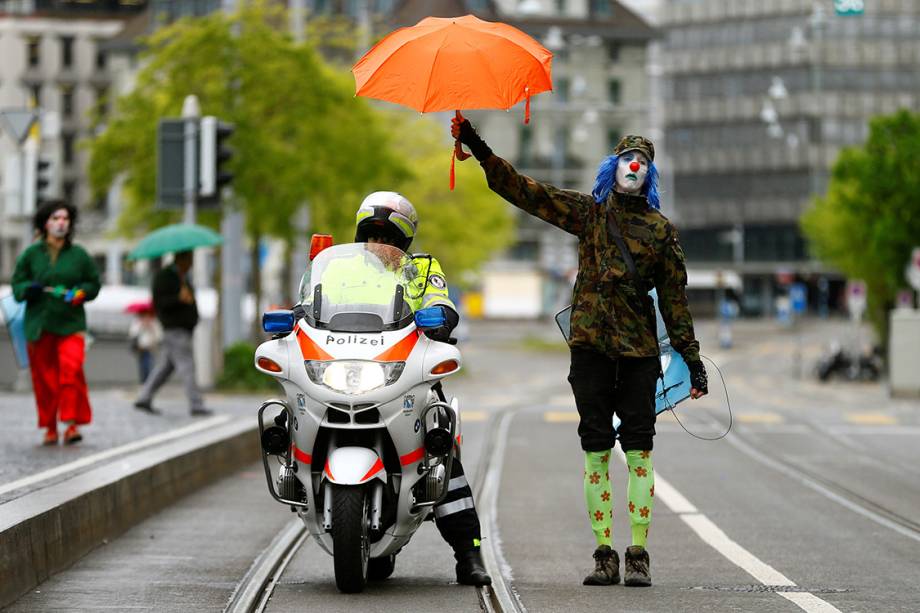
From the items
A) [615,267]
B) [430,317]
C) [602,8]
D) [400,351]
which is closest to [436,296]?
[430,317]

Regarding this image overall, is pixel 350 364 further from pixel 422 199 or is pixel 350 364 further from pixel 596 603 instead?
pixel 422 199

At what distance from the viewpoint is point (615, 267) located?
8359 millimetres

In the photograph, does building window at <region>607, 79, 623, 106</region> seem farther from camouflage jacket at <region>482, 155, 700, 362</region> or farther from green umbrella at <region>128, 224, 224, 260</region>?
camouflage jacket at <region>482, 155, 700, 362</region>

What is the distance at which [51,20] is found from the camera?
111 m

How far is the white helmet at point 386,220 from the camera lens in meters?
8.41

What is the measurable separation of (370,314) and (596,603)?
153 cm

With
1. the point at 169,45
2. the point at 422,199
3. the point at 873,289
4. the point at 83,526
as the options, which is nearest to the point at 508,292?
the point at 422,199

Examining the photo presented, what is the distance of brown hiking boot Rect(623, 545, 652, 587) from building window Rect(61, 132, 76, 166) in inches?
4124

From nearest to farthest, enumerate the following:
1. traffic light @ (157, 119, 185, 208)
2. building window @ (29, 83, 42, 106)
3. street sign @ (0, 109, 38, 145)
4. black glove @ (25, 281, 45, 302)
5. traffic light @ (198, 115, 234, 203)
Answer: black glove @ (25, 281, 45, 302) < traffic light @ (198, 115, 234, 203) < traffic light @ (157, 119, 185, 208) < street sign @ (0, 109, 38, 145) < building window @ (29, 83, 42, 106)

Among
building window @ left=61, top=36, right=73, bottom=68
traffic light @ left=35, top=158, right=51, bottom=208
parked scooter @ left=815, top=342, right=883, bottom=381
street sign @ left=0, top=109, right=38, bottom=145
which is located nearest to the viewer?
traffic light @ left=35, top=158, right=51, bottom=208

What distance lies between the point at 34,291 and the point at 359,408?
20.7ft

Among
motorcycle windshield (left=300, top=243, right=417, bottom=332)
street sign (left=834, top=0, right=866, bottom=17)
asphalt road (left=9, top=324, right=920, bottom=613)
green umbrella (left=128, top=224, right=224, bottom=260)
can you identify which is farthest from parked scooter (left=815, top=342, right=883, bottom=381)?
motorcycle windshield (left=300, top=243, right=417, bottom=332)

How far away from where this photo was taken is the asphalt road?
26.3 feet

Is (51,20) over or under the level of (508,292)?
over
